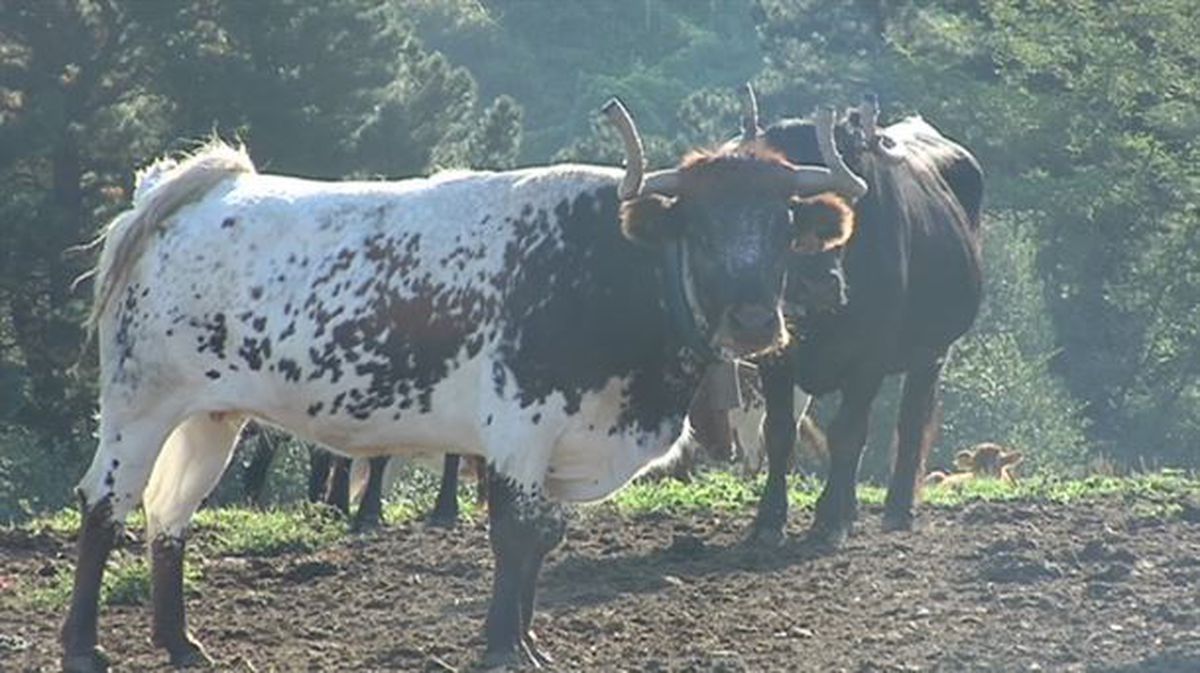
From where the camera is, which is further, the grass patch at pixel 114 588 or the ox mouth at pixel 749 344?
the grass patch at pixel 114 588

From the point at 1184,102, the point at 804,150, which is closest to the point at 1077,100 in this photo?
the point at 1184,102

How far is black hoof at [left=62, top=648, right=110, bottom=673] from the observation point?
11.1 m

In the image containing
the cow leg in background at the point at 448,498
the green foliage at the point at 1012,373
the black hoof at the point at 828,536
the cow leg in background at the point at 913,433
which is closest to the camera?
the black hoof at the point at 828,536

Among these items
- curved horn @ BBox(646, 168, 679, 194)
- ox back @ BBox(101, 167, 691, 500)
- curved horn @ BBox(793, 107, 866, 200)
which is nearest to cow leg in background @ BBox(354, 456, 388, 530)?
ox back @ BBox(101, 167, 691, 500)

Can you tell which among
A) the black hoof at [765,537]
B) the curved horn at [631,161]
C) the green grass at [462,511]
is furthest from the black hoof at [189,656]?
the black hoof at [765,537]

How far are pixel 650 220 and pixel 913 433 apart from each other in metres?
6.01

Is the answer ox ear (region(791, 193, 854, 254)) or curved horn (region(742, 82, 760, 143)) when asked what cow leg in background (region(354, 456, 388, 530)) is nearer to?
curved horn (region(742, 82, 760, 143))

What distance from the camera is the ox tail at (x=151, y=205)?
11.7 metres

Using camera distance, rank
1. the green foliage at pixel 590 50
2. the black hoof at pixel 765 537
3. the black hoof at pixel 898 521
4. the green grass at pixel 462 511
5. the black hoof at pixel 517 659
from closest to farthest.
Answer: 1. the black hoof at pixel 517 659
2. the green grass at pixel 462 511
3. the black hoof at pixel 765 537
4. the black hoof at pixel 898 521
5. the green foliage at pixel 590 50

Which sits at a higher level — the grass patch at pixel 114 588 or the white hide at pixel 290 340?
the white hide at pixel 290 340

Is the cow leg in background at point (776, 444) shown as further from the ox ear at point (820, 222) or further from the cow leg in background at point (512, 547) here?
the cow leg in background at point (512, 547)

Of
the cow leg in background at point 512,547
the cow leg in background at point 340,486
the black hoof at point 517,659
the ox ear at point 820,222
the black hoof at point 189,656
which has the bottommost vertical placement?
the cow leg in background at point 340,486

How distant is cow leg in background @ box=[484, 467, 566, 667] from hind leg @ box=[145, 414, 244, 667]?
1.28 meters

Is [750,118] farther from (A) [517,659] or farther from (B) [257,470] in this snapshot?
(B) [257,470]
